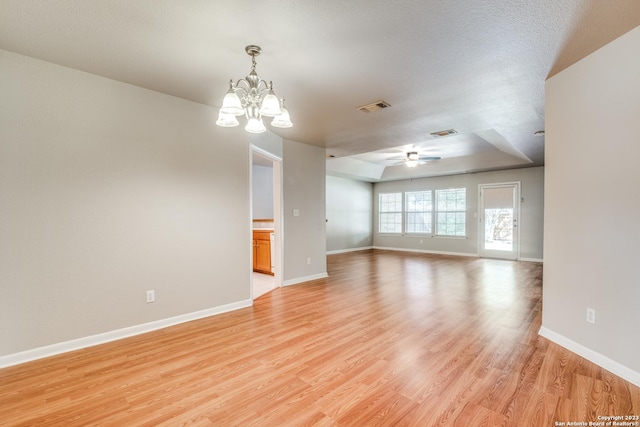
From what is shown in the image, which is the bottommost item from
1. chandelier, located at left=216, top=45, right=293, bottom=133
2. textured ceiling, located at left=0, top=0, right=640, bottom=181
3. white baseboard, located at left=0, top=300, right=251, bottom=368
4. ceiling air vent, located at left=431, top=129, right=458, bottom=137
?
white baseboard, located at left=0, top=300, right=251, bottom=368

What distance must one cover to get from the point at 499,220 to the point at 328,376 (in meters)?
7.97

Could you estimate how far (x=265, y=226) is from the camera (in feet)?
20.7

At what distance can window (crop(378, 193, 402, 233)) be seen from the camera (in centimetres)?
1038

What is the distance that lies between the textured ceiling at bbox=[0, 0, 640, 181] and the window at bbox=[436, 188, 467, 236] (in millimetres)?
5637

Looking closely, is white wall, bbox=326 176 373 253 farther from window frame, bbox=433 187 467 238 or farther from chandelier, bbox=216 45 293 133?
chandelier, bbox=216 45 293 133

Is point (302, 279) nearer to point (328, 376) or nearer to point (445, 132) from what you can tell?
point (328, 376)

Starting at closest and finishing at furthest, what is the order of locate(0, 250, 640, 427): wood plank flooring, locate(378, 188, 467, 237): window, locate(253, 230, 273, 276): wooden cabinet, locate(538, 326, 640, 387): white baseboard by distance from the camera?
1. locate(0, 250, 640, 427): wood plank flooring
2. locate(538, 326, 640, 387): white baseboard
3. locate(253, 230, 273, 276): wooden cabinet
4. locate(378, 188, 467, 237): window

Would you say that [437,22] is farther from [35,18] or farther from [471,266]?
[471,266]

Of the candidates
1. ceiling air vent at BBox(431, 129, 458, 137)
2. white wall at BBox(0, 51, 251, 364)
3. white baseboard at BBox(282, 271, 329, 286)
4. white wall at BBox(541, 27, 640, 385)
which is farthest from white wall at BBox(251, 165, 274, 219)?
white wall at BBox(541, 27, 640, 385)

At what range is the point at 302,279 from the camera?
5.45 metres

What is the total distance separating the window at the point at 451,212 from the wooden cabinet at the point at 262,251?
19.8 feet

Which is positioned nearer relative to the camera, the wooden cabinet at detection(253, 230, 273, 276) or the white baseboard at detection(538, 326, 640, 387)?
the white baseboard at detection(538, 326, 640, 387)

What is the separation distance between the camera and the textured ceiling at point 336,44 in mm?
1916

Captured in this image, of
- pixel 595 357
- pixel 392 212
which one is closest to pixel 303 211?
pixel 595 357
